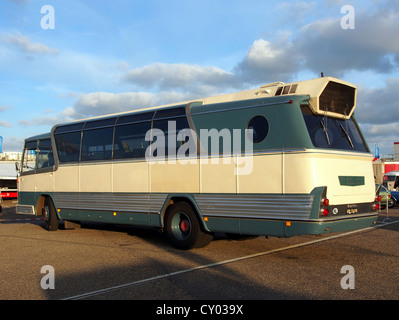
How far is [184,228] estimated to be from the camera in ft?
31.0

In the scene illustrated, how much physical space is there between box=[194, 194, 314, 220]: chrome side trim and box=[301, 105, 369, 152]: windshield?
3.77 feet

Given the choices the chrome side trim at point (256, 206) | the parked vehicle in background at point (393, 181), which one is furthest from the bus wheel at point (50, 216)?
the parked vehicle in background at point (393, 181)

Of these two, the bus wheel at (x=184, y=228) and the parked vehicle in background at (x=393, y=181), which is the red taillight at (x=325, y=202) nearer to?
the bus wheel at (x=184, y=228)

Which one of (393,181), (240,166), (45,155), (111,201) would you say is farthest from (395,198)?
(45,155)

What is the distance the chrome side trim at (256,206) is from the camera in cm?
738

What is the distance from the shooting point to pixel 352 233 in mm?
11969

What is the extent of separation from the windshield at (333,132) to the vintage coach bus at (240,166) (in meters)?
0.03

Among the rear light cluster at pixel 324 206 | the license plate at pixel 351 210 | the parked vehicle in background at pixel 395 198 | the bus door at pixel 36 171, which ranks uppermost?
the bus door at pixel 36 171

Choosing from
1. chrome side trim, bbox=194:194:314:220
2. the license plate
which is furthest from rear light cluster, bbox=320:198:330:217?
the license plate

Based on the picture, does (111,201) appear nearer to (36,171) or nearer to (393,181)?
(36,171)

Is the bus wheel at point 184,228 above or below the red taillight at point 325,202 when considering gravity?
below

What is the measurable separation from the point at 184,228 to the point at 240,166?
7.13 ft

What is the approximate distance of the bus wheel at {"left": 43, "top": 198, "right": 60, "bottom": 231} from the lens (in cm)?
1324

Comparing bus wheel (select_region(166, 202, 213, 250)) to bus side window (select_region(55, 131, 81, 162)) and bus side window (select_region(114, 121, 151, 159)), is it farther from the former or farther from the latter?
bus side window (select_region(55, 131, 81, 162))
